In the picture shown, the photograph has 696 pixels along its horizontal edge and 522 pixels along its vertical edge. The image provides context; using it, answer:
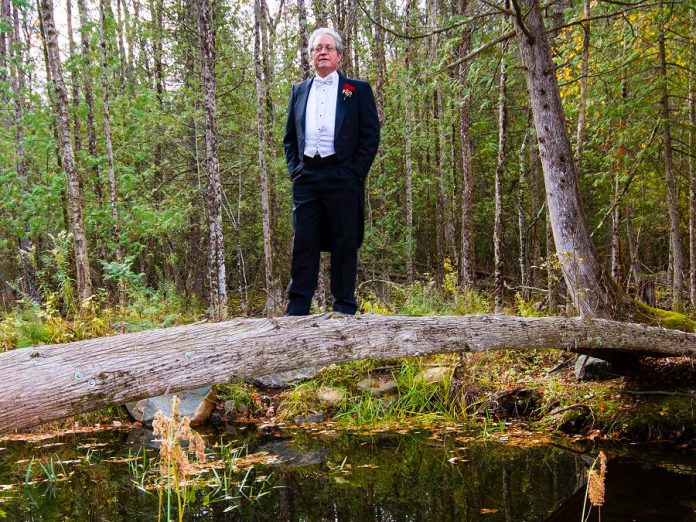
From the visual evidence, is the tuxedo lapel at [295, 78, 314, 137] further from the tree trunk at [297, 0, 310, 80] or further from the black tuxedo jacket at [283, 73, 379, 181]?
the tree trunk at [297, 0, 310, 80]

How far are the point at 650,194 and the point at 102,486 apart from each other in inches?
454

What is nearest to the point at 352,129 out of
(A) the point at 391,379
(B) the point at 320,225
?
(B) the point at 320,225

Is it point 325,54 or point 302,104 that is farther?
point 302,104

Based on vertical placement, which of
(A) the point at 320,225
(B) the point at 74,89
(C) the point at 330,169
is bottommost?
(A) the point at 320,225

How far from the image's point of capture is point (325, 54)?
13.6 feet

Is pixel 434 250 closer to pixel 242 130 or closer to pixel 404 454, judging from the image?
pixel 242 130

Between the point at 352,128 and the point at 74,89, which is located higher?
the point at 74,89

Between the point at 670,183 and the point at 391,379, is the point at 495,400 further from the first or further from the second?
the point at 670,183

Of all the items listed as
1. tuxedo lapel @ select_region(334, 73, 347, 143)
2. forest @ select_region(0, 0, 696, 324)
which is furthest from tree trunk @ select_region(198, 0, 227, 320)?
tuxedo lapel @ select_region(334, 73, 347, 143)

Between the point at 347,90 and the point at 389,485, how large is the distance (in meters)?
2.92

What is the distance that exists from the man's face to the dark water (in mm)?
3038

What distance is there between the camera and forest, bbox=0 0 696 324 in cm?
732

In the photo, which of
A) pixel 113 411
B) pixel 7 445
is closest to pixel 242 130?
pixel 113 411

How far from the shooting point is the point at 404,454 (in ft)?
14.6
